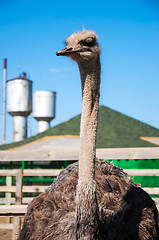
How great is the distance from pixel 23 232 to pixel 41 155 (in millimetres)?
2028

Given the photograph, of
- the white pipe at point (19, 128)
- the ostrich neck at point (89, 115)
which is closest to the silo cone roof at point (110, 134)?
the white pipe at point (19, 128)

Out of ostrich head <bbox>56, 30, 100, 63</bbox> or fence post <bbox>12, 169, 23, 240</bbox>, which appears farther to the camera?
fence post <bbox>12, 169, 23, 240</bbox>

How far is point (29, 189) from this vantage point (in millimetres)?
5492

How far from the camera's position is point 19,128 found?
17531mm

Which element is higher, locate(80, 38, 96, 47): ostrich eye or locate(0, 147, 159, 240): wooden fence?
locate(80, 38, 96, 47): ostrich eye

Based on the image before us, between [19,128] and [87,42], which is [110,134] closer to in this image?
[19,128]

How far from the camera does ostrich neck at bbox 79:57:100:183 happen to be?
2.52 metres

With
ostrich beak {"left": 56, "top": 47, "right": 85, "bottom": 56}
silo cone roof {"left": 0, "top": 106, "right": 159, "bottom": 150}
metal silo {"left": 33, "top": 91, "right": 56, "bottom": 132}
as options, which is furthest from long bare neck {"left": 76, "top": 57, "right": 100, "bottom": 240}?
metal silo {"left": 33, "top": 91, "right": 56, "bottom": 132}

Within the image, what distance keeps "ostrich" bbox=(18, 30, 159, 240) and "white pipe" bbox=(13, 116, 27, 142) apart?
45.6ft

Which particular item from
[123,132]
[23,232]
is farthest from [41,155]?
[123,132]

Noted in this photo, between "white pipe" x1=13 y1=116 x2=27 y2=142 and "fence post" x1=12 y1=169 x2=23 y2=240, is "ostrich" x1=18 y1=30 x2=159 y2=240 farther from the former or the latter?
"white pipe" x1=13 y1=116 x2=27 y2=142

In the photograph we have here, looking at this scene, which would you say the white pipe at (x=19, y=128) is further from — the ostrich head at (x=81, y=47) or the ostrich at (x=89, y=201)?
the ostrich head at (x=81, y=47)

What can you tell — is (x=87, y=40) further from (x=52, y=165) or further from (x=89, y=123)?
(x=52, y=165)

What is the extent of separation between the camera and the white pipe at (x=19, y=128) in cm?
1755
